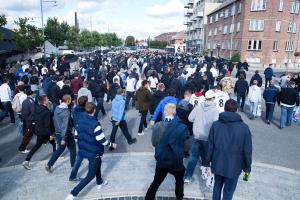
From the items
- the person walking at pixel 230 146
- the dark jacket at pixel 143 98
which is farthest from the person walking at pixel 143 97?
the person walking at pixel 230 146

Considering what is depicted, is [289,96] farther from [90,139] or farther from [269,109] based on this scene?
[90,139]

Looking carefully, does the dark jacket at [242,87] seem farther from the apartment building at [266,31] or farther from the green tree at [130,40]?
the green tree at [130,40]

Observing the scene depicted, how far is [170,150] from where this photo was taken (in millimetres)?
4254

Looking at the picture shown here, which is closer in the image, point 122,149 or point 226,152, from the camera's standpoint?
point 226,152

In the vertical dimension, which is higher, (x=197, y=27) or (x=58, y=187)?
(x=197, y=27)

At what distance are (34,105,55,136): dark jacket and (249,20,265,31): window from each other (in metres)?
39.7

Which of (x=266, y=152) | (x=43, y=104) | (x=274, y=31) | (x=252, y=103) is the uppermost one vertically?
(x=274, y=31)

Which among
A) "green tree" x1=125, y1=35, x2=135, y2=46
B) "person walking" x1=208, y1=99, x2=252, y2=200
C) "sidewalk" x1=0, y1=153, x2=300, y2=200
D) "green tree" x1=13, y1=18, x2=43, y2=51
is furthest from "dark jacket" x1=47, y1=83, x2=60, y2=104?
"green tree" x1=125, y1=35, x2=135, y2=46

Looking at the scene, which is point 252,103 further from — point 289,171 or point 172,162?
point 172,162

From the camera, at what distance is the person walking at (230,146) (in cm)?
409

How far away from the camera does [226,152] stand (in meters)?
4.19

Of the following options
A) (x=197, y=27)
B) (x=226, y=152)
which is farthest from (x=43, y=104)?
(x=197, y=27)

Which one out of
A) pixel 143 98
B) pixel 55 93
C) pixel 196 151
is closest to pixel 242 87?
pixel 143 98

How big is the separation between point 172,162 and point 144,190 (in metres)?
1.61
